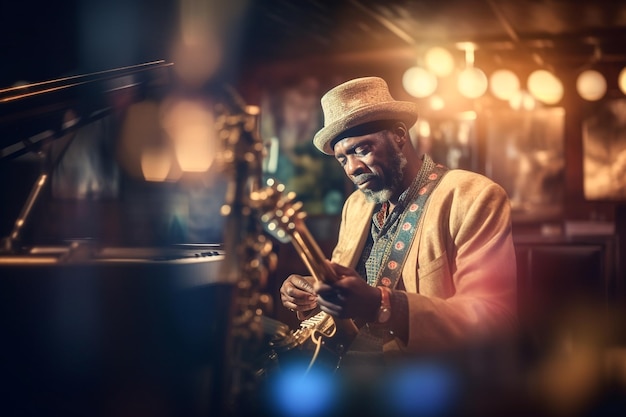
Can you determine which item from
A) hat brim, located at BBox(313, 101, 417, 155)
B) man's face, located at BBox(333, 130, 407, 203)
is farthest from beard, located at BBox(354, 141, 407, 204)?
hat brim, located at BBox(313, 101, 417, 155)

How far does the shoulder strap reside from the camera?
249 centimetres

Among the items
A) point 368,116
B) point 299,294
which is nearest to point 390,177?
point 368,116

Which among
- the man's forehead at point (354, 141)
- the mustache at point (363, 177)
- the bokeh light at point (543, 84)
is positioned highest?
the bokeh light at point (543, 84)

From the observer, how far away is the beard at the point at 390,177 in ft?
8.40

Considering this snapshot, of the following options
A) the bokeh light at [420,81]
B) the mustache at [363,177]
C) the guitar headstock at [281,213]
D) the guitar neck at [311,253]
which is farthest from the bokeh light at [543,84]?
the guitar headstock at [281,213]

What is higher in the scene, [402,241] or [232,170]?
[232,170]

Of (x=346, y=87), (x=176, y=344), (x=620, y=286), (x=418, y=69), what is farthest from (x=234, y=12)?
(x=176, y=344)

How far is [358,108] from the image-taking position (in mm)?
2514

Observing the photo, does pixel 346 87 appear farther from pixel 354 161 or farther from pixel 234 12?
pixel 234 12

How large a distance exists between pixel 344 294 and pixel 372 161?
75cm

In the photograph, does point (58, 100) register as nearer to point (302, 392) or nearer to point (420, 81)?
point (302, 392)

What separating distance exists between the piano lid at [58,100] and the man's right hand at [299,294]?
0.76m

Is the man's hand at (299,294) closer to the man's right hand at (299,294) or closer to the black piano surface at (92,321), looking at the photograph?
the man's right hand at (299,294)

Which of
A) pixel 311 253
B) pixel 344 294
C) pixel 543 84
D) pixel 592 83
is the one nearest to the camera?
pixel 311 253
